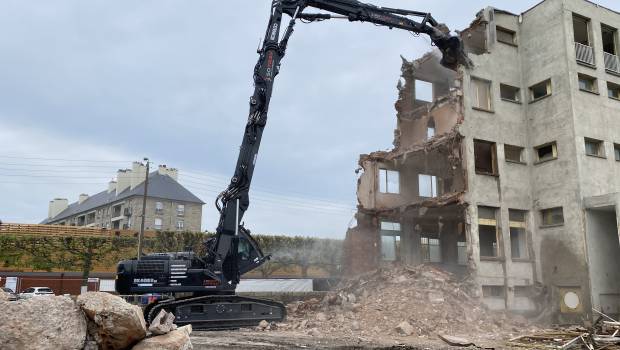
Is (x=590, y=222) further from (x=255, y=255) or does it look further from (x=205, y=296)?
(x=205, y=296)

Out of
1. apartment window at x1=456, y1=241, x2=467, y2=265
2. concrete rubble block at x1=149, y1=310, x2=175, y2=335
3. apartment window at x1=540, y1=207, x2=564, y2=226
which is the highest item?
apartment window at x1=540, y1=207, x2=564, y2=226

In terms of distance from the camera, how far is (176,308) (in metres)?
15.3

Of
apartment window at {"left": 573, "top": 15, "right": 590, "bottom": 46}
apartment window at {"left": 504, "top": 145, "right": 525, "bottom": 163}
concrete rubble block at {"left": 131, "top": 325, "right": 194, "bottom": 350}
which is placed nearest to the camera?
concrete rubble block at {"left": 131, "top": 325, "right": 194, "bottom": 350}

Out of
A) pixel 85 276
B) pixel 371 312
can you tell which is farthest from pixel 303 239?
pixel 371 312

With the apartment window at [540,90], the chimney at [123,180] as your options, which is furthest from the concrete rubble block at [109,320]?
the chimney at [123,180]

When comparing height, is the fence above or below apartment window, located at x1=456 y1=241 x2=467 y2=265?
above

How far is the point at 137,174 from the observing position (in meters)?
65.7

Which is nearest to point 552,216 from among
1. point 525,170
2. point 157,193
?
point 525,170

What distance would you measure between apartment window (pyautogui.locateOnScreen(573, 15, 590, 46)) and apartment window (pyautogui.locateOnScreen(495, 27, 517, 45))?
2.90 m

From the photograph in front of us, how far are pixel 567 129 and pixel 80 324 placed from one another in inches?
900

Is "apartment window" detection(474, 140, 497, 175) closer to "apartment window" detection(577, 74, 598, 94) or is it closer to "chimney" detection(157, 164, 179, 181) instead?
"apartment window" detection(577, 74, 598, 94)

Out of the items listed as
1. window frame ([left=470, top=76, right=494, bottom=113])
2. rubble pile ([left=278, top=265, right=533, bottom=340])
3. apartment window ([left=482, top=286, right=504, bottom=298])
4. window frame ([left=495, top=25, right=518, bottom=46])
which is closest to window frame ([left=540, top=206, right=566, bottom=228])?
apartment window ([left=482, top=286, right=504, bottom=298])

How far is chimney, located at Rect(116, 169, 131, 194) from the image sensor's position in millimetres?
68062

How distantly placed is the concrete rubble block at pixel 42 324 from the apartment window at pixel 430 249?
924 inches
